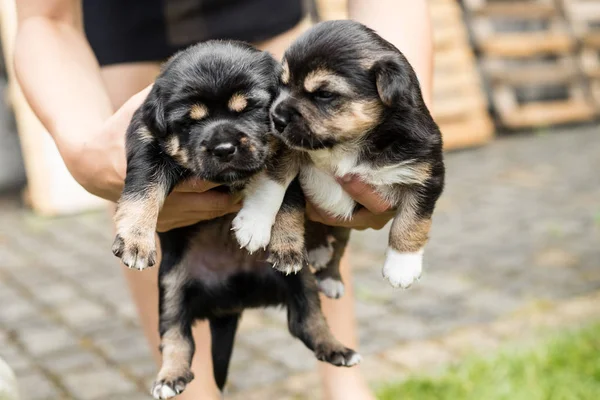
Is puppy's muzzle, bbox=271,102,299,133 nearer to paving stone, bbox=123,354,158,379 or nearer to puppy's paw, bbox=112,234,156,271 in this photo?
puppy's paw, bbox=112,234,156,271

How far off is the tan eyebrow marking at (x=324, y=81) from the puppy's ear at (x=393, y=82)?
9cm

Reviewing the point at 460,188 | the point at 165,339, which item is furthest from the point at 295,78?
the point at 460,188

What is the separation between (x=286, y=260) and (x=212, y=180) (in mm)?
304

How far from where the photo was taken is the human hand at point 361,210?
2201 millimetres

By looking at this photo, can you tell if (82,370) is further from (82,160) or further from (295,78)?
(295,78)

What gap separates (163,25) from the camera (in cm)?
292

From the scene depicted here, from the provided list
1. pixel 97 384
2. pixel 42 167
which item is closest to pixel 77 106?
pixel 97 384

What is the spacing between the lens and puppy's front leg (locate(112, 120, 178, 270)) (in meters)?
Answer: 2.02

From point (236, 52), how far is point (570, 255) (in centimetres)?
425

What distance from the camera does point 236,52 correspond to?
2.12 meters

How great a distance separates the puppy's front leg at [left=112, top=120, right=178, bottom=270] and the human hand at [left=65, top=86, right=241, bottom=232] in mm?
64

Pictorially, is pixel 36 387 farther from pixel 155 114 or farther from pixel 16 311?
pixel 155 114

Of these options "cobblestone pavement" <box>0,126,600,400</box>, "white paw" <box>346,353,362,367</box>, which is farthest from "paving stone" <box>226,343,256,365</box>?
"white paw" <box>346,353,362,367</box>

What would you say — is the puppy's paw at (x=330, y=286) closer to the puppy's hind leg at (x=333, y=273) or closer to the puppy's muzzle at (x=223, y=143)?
the puppy's hind leg at (x=333, y=273)
